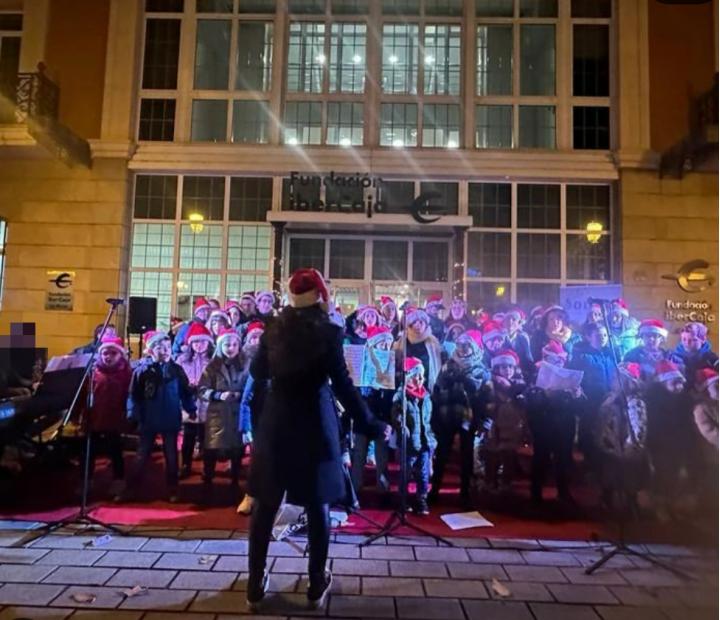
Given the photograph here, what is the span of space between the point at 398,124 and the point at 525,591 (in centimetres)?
1039

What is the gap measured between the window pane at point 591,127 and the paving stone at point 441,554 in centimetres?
1011

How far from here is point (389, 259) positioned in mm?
11930

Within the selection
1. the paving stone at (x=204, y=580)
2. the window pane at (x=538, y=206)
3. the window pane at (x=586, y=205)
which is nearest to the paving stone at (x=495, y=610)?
the paving stone at (x=204, y=580)

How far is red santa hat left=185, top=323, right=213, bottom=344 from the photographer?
19.2ft

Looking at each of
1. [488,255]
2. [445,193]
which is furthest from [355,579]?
[445,193]

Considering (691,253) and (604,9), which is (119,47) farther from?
(691,253)

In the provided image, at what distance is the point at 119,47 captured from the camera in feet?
38.5

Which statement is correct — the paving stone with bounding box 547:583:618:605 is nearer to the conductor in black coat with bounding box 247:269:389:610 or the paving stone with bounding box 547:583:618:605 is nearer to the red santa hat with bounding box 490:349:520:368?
the conductor in black coat with bounding box 247:269:389:610

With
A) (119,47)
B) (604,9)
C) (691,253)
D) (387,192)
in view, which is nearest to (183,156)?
(119,47)

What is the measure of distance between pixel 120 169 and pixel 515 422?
9977 millimetres

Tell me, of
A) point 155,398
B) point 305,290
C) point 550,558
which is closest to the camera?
point 305,290

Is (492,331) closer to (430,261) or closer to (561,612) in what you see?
(561,612)

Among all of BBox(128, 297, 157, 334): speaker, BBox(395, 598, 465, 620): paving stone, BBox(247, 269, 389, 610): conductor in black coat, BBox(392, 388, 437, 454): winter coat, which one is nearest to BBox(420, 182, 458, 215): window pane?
BBox(128, 297, 157, 334): speaker

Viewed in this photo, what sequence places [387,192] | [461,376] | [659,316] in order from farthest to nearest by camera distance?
[387,192], [659,316], [461,376]
